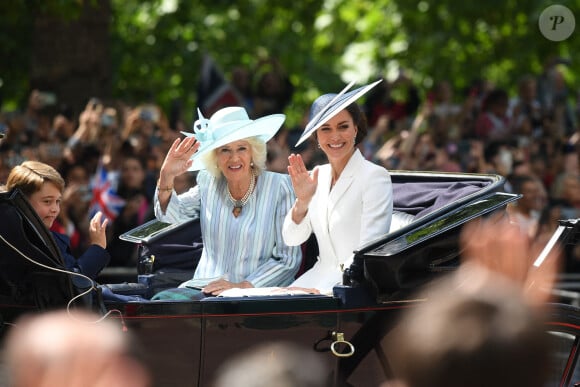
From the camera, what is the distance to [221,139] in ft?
18.0

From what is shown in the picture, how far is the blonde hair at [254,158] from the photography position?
5.55 metres

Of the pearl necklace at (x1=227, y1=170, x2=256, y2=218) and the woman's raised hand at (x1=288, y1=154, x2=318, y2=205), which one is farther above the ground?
the woman's raised hand at (x1=288, y1=154, x2=318, y2=205)

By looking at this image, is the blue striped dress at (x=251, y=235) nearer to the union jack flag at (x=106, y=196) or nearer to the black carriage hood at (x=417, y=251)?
the black carriage hood at (x=417, y=251)

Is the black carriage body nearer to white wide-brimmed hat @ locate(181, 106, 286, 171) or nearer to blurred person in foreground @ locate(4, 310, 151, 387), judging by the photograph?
white wide-brimmed hat @ locate(181, 106, 286, 171)

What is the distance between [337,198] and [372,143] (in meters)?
6.00

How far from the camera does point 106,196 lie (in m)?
9.52

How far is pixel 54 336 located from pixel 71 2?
9028 millimetres

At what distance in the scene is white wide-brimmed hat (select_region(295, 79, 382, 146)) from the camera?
17.2 ft

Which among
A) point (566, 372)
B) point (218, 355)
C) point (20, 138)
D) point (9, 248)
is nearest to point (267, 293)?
point (218, 355)

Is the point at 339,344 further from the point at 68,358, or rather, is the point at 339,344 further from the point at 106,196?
the point at 106,196

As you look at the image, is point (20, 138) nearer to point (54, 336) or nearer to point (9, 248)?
point (9, 248)

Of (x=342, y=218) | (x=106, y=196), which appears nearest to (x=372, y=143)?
(x=106, y=196)

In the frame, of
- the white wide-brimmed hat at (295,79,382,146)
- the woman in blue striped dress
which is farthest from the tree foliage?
the white wide-brimmed hat at (295,79,382,146)

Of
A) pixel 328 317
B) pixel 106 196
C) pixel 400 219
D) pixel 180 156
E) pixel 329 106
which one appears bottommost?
pixel 106 196
